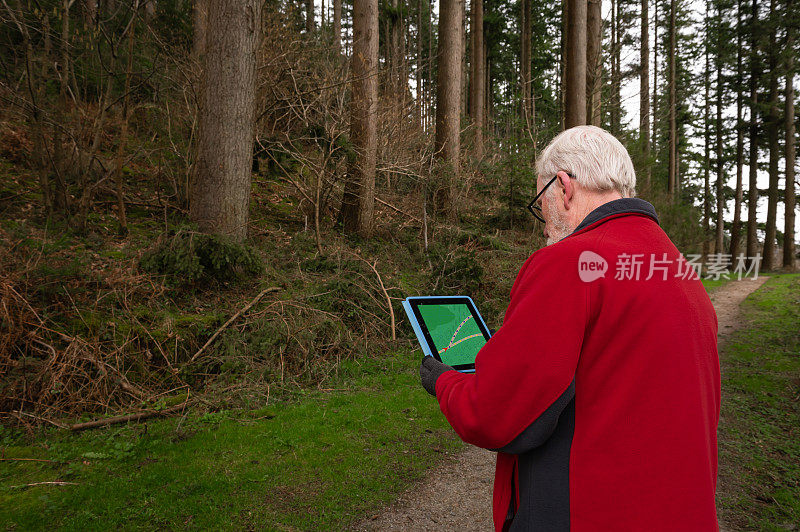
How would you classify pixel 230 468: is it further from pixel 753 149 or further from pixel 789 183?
pixel 753 149

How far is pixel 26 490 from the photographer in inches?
137

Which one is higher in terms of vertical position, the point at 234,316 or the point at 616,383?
the point at 616,383

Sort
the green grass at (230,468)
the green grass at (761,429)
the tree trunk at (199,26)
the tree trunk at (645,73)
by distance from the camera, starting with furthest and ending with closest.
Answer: the tree trunk at (645,73)
the tree trunk at (199,26)
the green grass at (761,429)
the green grass at (230,468)

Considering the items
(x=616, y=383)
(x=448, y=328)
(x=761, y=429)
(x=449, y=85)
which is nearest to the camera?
(x=616, y=383)

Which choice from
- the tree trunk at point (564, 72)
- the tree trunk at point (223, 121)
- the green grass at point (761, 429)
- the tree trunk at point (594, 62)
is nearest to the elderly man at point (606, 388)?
the green grass at point (761, 429)

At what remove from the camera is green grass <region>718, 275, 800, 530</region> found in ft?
12.8

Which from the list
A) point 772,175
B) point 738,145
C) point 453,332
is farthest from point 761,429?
point 738,145

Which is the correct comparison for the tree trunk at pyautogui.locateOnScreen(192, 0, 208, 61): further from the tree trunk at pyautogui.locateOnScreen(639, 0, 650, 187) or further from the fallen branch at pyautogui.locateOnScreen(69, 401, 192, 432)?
the tree trunk at pyautogui.locateOnScreen(639, 0, 650, 187)

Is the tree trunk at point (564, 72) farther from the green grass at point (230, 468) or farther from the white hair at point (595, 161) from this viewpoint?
the white hair at point (595, 161)

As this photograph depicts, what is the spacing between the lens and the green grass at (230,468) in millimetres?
3375

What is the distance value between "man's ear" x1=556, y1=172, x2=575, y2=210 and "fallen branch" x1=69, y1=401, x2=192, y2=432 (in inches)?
185

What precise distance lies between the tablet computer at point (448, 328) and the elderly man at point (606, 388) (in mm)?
540

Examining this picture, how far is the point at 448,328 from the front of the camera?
197 cm

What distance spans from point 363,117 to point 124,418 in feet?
25.2
